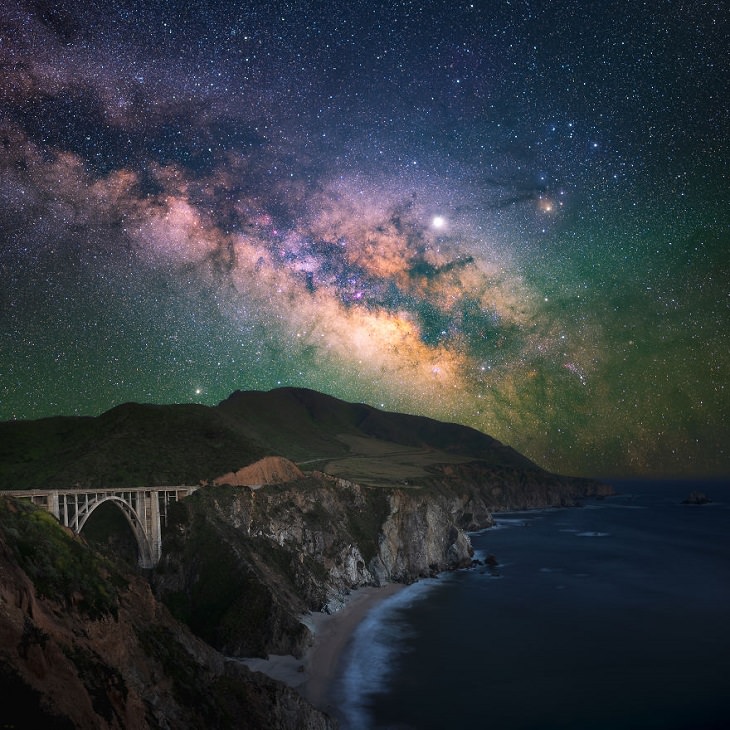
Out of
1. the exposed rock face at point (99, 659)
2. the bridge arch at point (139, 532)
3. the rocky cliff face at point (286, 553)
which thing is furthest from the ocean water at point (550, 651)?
the bridge arch at point (139, 532)

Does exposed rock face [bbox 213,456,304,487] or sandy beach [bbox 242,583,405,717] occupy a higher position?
exposed rock face [bbox 213,456,304,487]

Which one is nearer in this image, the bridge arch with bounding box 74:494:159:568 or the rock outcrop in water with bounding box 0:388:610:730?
the rock outcrop in water with bounding box 0:388:610:730

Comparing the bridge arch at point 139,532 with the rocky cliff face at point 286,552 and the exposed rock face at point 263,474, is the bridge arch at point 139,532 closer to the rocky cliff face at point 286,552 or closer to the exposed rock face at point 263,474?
the rocky cliff face at point 286,552

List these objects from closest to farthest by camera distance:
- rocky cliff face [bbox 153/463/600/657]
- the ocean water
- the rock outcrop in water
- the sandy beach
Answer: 1. the rock outcrop in water
2. the ocean water
3. the sandy beach
4. rocky cliff face [bbox 153/463/600/657]

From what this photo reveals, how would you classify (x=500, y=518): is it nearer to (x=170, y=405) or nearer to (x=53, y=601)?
(x=170, y=405)

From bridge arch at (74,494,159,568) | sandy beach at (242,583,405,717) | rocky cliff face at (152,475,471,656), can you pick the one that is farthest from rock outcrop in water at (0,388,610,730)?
bridge arch at (74,494,159,568)

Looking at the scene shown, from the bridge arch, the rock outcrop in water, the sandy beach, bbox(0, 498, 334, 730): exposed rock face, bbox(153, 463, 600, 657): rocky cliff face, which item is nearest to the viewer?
bbox(0, 498, 334, 730): exposed rock face

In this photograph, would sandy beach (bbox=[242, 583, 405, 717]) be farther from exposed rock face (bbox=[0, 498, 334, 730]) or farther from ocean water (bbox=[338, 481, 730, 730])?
exposed rock face (bbox=[0, 498, 334, 730])
